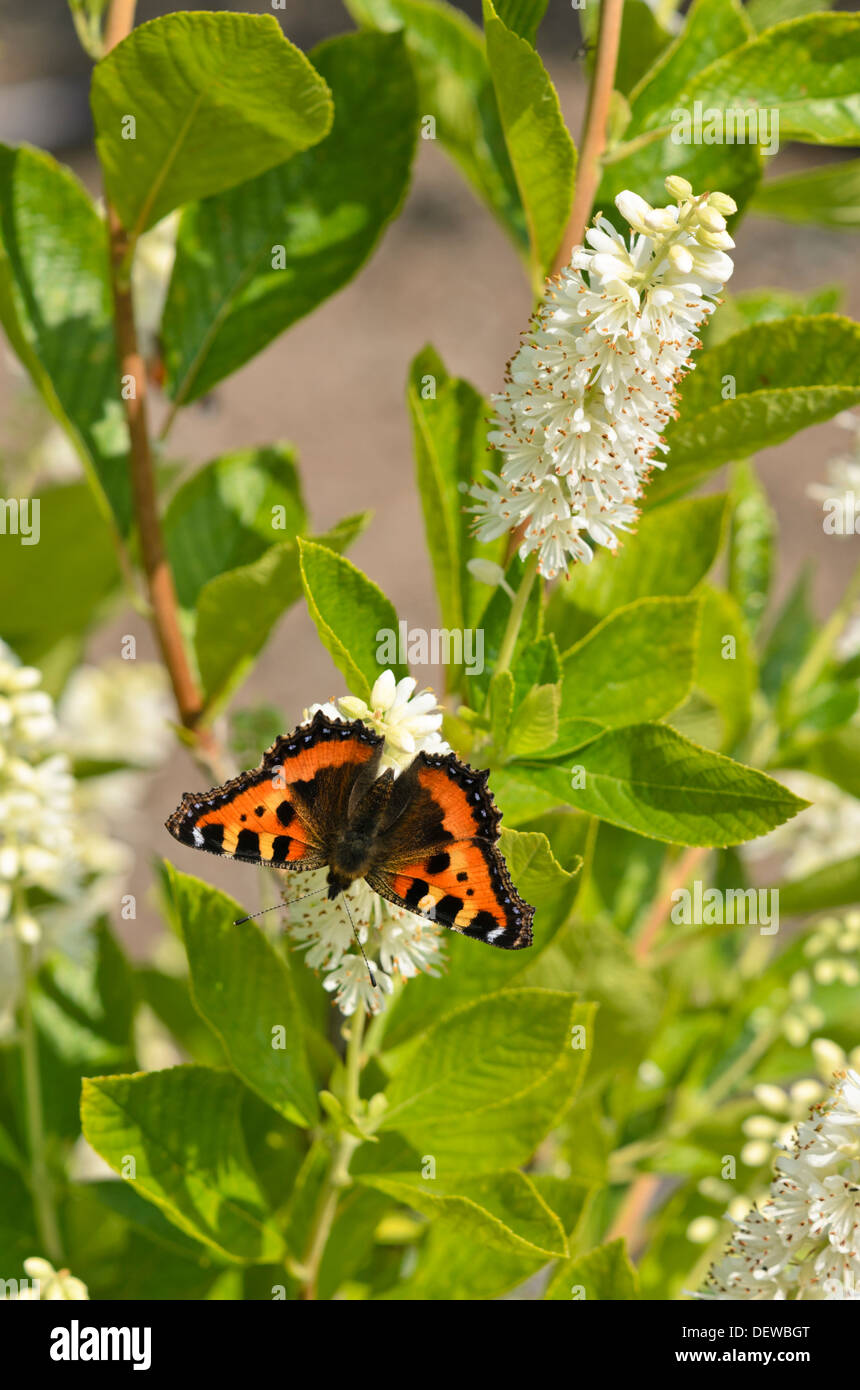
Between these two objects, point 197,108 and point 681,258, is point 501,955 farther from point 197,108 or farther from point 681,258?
point 197,108

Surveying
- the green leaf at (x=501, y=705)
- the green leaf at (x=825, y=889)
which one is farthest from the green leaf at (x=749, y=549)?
the green leaf at (x=501, y=705)

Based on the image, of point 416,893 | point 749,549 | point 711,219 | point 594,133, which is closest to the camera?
point 711,219

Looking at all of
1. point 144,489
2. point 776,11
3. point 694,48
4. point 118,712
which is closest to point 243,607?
point 144,489

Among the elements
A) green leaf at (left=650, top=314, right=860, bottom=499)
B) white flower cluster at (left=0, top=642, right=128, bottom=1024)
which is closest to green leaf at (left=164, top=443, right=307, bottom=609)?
white flower cluster at (left=0, top=642, right=128, bottom=1024)

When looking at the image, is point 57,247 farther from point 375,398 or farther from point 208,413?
point 375,398

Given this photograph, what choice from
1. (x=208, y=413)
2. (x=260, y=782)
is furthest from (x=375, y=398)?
(x=260, y=782)

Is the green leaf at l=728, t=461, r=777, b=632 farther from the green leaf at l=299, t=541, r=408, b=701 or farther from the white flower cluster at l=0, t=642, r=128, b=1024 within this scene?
the white flower cluster at l=0, t=642, r=128, b=1024
